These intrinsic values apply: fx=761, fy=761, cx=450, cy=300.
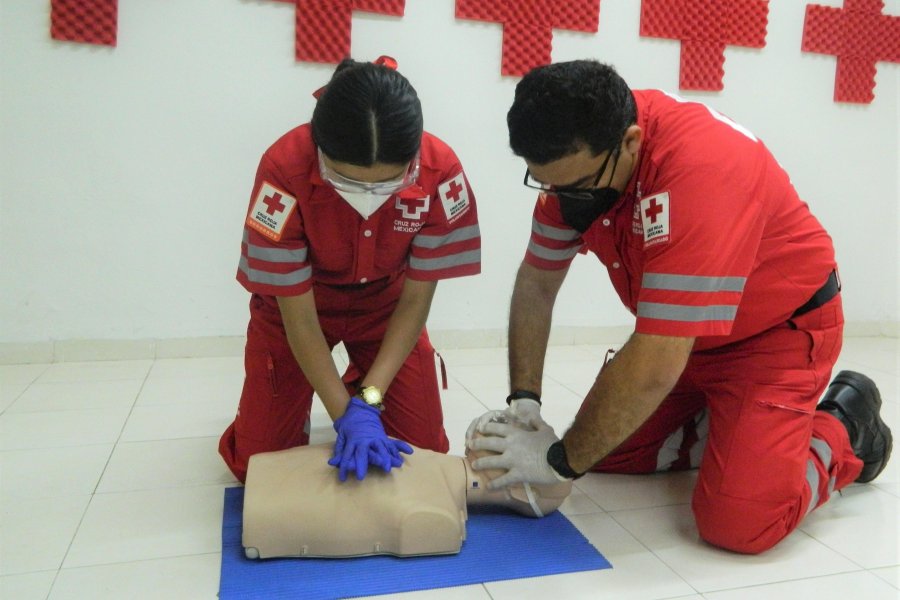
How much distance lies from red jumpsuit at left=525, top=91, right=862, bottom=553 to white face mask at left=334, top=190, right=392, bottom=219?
453 mm

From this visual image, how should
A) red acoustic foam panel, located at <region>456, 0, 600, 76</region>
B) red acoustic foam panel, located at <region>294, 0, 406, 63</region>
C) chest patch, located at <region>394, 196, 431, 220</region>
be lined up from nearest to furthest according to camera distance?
chest patch, located at <region>394, 196, 431, 220</region> → red acoustic foam panel, located at <region>294, 0, 406, 63</region> → red acoustic foam panel, located at <region>456, 0, 600, 76</region>

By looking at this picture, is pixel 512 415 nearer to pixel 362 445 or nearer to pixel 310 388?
pixel 362 445

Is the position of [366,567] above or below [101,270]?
below

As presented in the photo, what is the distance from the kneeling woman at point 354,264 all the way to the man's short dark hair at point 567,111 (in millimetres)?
194

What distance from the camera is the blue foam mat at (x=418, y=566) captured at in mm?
1332

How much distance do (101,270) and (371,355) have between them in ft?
4.58

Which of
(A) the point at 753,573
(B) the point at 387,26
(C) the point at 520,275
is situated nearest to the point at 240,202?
(B) the point at 387,26

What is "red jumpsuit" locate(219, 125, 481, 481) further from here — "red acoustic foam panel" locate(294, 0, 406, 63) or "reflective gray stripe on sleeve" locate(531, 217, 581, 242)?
"red acoustic foam panel" locate(294, 0, 406, 63)

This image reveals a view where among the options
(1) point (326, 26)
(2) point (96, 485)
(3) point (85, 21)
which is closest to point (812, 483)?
(2) point (96, 485)

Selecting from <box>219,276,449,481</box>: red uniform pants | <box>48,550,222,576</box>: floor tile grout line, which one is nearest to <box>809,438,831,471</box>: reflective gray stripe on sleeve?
<box>219,276,449,481</box>: red uniform pants

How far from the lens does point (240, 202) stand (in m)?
2.85

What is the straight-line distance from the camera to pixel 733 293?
1.33 metres

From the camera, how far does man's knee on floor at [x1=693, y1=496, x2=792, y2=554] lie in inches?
58.2

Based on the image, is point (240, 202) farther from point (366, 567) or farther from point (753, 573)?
point (753, 573)
